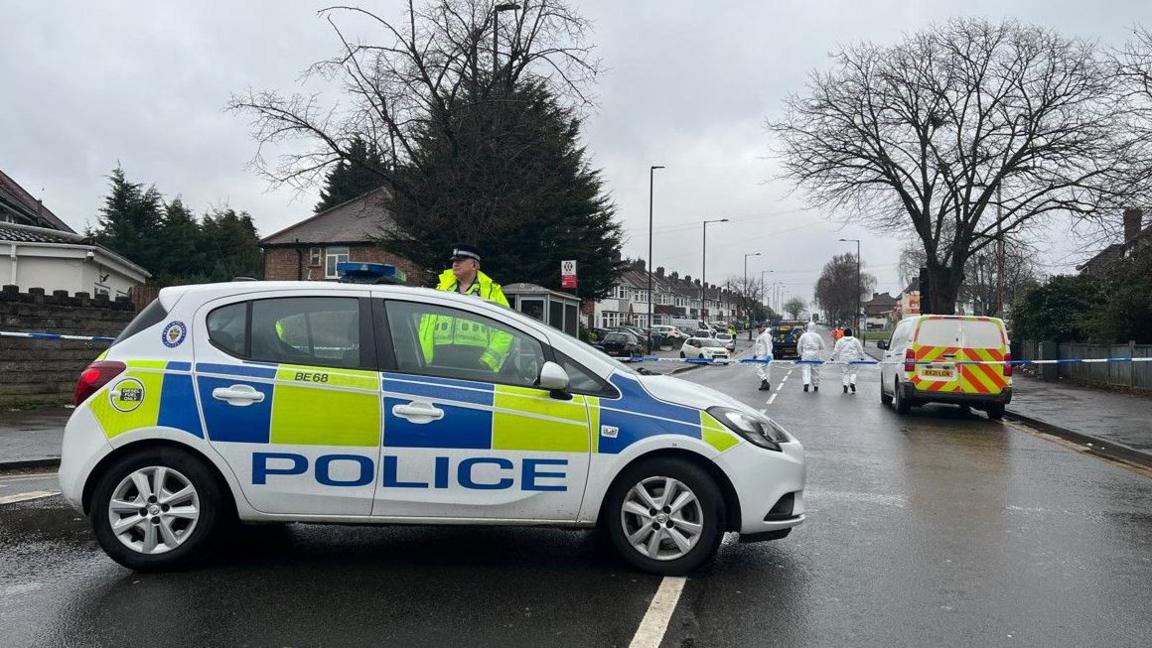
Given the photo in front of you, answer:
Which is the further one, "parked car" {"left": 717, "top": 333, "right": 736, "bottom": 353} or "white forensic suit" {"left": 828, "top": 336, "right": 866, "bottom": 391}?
"parked car" {"left": 717, "top": 333, "right": 736, "bottom": 353}

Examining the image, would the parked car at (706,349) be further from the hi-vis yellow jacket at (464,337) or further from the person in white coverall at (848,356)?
the hi-vis yellow jacket at (464,337)

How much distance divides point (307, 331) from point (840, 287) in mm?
106849

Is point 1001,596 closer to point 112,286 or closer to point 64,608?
point 64,608

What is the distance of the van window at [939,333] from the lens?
13.7 meters

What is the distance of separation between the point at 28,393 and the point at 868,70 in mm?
30844

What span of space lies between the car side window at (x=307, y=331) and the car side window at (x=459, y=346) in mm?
233

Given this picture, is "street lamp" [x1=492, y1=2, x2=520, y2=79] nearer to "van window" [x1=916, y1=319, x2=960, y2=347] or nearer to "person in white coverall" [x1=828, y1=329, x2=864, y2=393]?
"person in white coverall" [x1=828, y1=329, x2=864, y2=393]

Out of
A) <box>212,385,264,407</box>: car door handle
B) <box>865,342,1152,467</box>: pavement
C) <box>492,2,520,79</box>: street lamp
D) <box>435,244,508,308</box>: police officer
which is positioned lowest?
<box>865,342,1152,467</box>: pavement

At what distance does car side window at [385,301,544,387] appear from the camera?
4.68 m

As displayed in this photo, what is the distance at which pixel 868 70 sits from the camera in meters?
33.4

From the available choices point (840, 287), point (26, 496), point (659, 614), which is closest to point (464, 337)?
point (659, 614)

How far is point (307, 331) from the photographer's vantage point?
477 centimetres

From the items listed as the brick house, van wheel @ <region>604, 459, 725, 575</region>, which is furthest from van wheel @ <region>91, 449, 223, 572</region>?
the brick house

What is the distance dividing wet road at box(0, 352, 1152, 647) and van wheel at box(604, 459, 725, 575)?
0.55 feet
